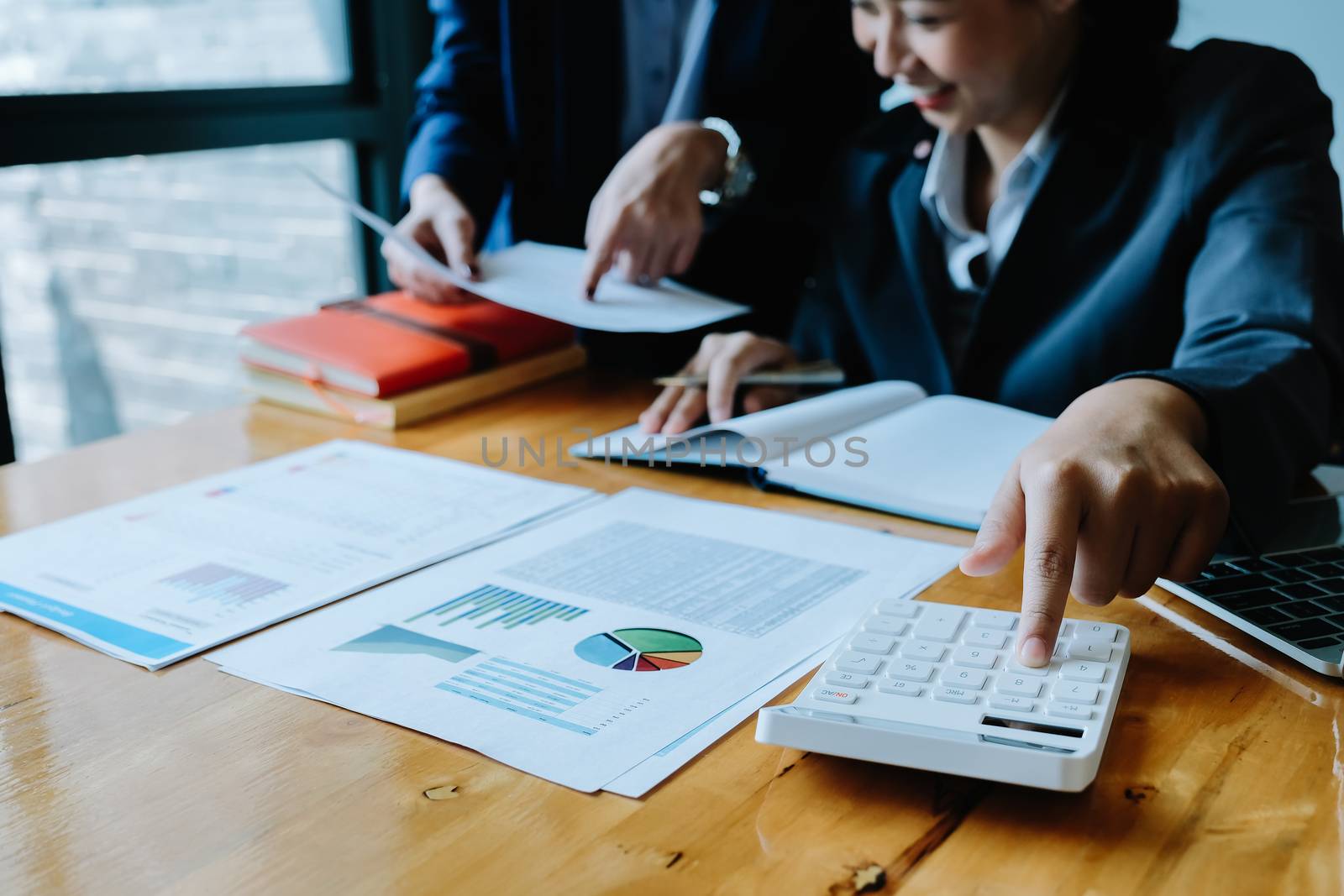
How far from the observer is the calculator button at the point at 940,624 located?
0.59m

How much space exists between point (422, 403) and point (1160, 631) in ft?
2.36

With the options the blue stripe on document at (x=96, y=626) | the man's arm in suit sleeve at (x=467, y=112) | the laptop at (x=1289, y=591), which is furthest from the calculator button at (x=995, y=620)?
the man's arm in suit sleeve at (x=467, y=112)

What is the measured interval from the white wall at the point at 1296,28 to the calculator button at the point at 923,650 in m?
1.68

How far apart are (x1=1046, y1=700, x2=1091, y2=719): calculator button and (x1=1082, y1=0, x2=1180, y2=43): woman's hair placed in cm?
89

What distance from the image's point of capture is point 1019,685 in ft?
1.76

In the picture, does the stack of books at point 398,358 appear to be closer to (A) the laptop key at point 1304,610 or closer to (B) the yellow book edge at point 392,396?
(B) the yellow book edge at point 392,396

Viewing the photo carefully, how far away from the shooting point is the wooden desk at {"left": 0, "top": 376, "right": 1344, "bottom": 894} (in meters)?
0.45

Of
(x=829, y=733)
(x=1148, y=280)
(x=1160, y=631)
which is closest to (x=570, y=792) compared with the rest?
(x=829, y=733)

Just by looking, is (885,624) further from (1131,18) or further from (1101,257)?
(1131,18)

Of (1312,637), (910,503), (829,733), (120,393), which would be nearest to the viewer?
(829,733)

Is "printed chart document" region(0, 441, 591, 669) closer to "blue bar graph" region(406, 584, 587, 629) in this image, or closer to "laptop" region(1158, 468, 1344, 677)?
"blue bar graph" region(406, 584, 587, 629)

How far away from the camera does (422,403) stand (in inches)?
44.5

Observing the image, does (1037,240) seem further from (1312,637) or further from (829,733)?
(829,733)

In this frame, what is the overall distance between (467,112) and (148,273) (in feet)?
2.77
